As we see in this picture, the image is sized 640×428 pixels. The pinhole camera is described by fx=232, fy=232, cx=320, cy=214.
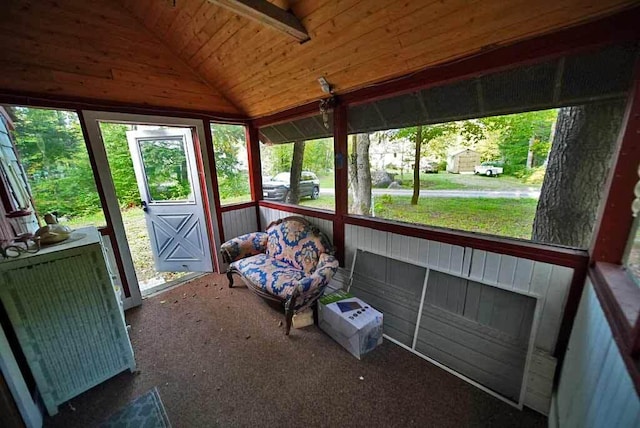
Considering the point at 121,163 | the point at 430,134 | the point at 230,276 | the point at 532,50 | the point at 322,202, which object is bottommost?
the point at 230,276

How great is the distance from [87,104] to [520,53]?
11.2ft

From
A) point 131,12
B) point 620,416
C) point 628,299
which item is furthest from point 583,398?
point 131,12

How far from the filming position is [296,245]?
2.62 metres

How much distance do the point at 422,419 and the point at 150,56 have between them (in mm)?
3858

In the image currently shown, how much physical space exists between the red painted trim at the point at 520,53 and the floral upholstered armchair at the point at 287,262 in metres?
1.49

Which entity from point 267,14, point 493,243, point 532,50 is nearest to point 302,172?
point 267,14

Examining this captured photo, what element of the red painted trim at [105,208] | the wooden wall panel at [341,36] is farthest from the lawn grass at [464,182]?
the red painted trim at [105,208]

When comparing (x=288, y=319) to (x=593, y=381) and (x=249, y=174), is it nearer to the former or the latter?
(x=593, y=381)

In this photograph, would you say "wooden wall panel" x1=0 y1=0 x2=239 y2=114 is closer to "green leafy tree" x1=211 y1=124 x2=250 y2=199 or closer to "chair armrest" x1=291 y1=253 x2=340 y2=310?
"green leafy tree" x1=211 y1=124 x2=250 y2=199

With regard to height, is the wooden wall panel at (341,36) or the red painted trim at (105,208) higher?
the wooden wall panel at (341,36)

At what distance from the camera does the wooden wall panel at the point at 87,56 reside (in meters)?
1.83

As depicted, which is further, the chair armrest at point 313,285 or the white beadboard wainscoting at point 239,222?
the white beadboard wainscoting at point 239,222

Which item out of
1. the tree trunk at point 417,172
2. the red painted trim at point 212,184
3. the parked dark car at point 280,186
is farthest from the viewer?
the parked dark car at point 280,186

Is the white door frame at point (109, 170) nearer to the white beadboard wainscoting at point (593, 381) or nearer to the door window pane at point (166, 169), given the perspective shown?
the door window pane at point (166, 169)
